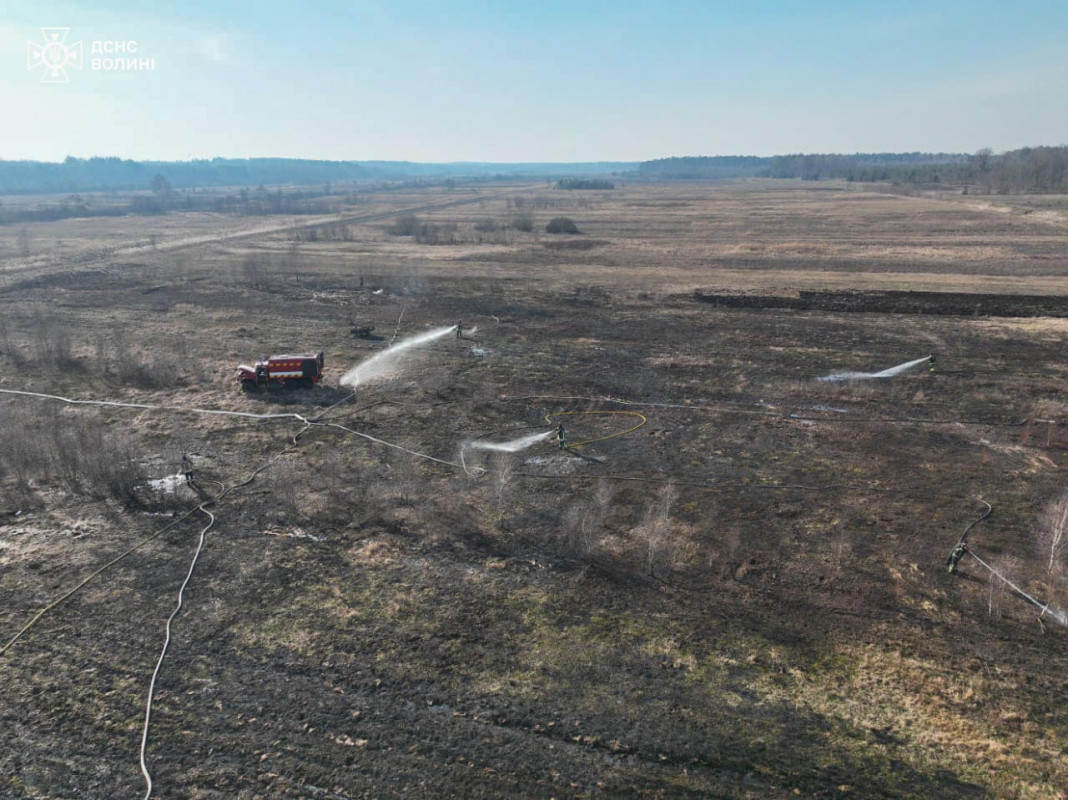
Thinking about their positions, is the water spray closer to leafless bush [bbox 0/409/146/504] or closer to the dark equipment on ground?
leafless bush [bbox 0/409/146/504]

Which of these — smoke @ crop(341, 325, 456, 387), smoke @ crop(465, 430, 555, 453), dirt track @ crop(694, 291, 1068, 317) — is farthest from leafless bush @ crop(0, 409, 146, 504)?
dirt track @ crop(694, 291, 1068, 317)

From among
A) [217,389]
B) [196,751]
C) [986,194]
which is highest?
[986,194]

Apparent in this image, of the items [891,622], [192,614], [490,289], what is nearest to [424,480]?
[192,614]

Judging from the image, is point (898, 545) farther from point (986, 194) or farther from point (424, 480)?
point (986, 194)

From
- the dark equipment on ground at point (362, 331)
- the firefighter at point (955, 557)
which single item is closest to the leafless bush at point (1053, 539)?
the firefighter at point (955, 557)

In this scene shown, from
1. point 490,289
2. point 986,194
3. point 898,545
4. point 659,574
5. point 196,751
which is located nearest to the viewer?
point 196,751
